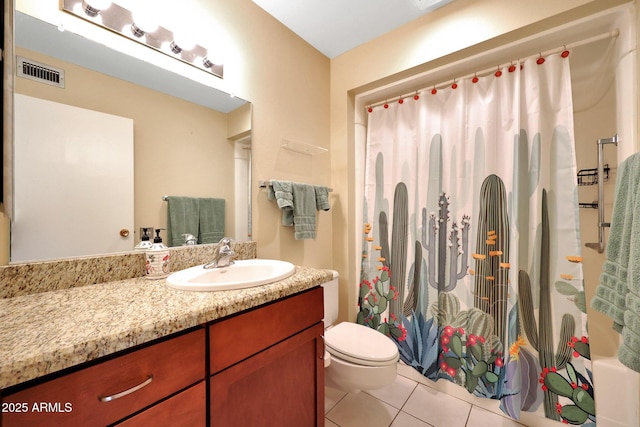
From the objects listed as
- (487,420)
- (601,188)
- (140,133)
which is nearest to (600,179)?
(601,188)

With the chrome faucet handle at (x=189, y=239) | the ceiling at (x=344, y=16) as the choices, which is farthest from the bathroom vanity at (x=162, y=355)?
the ceiling at (x=344, y=16)

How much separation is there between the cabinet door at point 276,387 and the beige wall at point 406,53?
3.11ft

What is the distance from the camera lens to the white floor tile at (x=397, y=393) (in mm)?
1476

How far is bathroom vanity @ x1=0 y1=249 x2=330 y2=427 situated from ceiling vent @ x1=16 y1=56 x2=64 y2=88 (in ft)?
2.43

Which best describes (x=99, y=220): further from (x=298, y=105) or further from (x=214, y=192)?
(x=298, y=105)

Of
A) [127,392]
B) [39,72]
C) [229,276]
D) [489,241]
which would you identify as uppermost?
[39,72]

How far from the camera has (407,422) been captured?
52.1 inches

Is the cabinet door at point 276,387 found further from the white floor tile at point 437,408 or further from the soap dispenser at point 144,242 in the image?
the white floor tile at point 437,408

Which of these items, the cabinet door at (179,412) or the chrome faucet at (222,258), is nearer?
the cabinet door at (179,412)

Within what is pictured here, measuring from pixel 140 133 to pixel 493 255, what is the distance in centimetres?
191

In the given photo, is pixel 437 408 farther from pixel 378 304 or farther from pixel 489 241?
pixel 489 241

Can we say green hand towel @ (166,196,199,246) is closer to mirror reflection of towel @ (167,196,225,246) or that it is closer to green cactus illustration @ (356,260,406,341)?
mirror reflection of towel @ (167,196,225,246)

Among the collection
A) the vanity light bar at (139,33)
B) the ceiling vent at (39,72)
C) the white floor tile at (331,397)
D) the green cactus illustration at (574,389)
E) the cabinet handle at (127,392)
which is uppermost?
the vanity light bar at (139,33)

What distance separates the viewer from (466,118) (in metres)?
1.48
